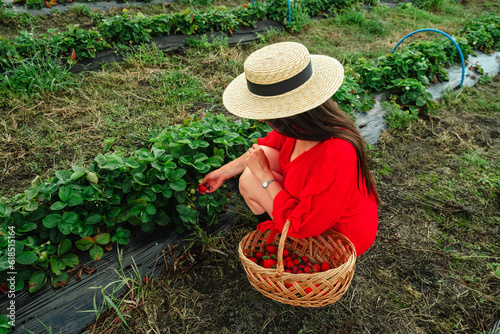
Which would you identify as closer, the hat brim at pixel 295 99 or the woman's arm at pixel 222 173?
the hat brim at pixel 295 99

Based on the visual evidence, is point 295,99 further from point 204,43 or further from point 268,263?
point 204,43

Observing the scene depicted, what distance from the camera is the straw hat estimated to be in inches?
53.4

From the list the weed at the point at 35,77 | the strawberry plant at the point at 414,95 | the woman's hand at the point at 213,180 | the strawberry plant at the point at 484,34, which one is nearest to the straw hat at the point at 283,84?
the woman's hand at the point at 213,180

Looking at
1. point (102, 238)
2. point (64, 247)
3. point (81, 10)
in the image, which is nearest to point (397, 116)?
point (102, 238)

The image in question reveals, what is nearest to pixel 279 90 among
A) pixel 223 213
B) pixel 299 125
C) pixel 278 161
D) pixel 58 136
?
pixel 299 125

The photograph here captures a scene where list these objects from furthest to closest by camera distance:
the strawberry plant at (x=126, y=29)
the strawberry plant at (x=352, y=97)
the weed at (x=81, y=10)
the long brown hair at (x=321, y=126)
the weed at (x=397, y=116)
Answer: the weed at (x=81, y=10) → the strawberry plant at (x=126, y=29) → the weed at (x=397, y=116) → the strawberry plant at (x=352, y=97) → the long brown hair at (x=321, y=126)

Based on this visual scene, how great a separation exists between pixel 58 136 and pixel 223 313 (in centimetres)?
228

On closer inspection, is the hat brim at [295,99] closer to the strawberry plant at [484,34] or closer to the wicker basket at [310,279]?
the wicker basket at [310,279]

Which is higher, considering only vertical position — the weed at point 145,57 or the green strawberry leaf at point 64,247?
the weed at point 145,57

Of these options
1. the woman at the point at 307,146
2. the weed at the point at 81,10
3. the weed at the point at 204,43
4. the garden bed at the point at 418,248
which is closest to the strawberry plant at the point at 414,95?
the garden bed at the point at 418,248

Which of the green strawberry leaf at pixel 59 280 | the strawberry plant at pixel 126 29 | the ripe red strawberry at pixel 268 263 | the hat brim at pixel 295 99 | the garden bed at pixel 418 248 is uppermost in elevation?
the hat brim at pixel 295 99

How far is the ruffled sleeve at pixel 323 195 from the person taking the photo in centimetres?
144

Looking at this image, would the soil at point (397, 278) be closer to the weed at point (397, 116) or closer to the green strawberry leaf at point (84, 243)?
the green strawberry leaf at point (84, 243)

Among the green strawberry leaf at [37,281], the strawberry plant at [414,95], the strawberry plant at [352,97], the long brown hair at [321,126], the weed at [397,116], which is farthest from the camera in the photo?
the strawberry plant at [414,95]
